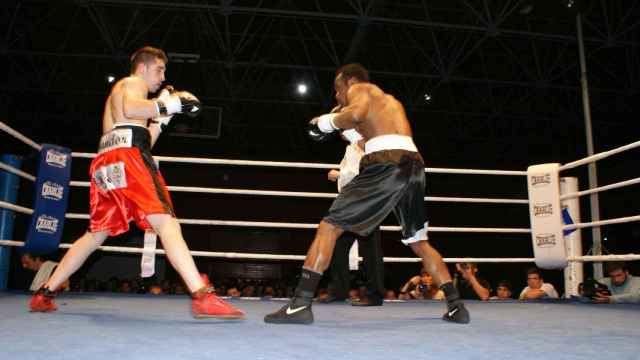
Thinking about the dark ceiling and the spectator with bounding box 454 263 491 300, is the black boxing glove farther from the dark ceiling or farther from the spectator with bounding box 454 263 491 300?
the dark ceiling

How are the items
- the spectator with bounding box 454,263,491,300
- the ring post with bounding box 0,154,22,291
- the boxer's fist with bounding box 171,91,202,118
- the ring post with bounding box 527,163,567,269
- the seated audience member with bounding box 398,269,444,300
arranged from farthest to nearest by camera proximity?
the seated audience member with bounding box 398,269,444,300 < the spectator with bounding box 454,263,491,300 < the ring post with bounding box 527,163,567,269 < the ring post with bounding box 0,154,22,291 < the boxer's fist with bounding box 171,91,202,118

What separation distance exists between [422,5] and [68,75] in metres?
6.85

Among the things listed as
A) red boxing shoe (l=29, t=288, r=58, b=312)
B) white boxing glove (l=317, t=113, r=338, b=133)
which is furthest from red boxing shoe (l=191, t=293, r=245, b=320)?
white boxing glove (l=317, t=113, r=338, b=133)

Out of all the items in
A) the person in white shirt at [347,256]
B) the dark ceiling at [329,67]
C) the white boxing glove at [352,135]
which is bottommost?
the person in white shirt at [347,256]

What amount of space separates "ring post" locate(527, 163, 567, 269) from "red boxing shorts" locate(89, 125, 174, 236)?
8.48 feet

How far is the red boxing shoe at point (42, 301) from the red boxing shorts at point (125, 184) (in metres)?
0.33

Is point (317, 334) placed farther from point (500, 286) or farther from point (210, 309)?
point (500, 286)

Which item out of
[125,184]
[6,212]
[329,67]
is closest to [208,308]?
[125,184]

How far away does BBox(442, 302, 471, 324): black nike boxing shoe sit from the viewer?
7.55 feet

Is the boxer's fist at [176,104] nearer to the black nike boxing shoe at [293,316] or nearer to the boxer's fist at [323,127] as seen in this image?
the boxer's fist at [323,127]

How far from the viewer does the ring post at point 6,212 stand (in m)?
3.44

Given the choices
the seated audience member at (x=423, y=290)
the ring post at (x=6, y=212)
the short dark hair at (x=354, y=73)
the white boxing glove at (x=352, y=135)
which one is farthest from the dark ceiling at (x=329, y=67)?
the short dark hair at (x=354, y=73)

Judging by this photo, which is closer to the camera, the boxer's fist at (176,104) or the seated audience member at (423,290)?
the boxer's fist at (176,104)

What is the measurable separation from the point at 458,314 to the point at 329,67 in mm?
8016
